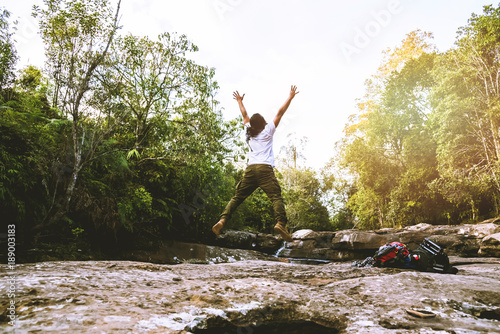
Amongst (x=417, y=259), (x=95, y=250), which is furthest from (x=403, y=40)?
(x=95, y=250)

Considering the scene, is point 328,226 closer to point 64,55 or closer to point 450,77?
point 450,77

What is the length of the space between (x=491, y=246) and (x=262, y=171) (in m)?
10.4

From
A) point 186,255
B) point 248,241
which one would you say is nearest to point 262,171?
point 186,255

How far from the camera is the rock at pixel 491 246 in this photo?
31.5 feet

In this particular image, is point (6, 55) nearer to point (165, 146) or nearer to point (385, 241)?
point (165, 146)

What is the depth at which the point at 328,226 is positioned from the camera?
1116 inches

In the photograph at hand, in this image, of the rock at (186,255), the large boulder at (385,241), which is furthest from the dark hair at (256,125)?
the large boulder at (385,241)

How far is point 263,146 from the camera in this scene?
A: 14.9 ft

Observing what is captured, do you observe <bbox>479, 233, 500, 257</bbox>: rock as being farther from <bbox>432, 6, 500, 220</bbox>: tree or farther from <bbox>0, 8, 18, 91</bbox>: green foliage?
<bbox>0, 8, 18, 91</bbox>: green foliage

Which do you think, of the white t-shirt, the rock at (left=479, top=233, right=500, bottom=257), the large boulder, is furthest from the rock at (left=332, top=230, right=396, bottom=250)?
the white t-shirt

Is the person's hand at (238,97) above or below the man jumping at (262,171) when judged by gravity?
above

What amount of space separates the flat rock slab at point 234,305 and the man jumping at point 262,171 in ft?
5.70

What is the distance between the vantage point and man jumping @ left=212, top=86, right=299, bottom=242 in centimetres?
435

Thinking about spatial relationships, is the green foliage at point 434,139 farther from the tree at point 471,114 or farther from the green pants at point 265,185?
the green pants at point 265,185
